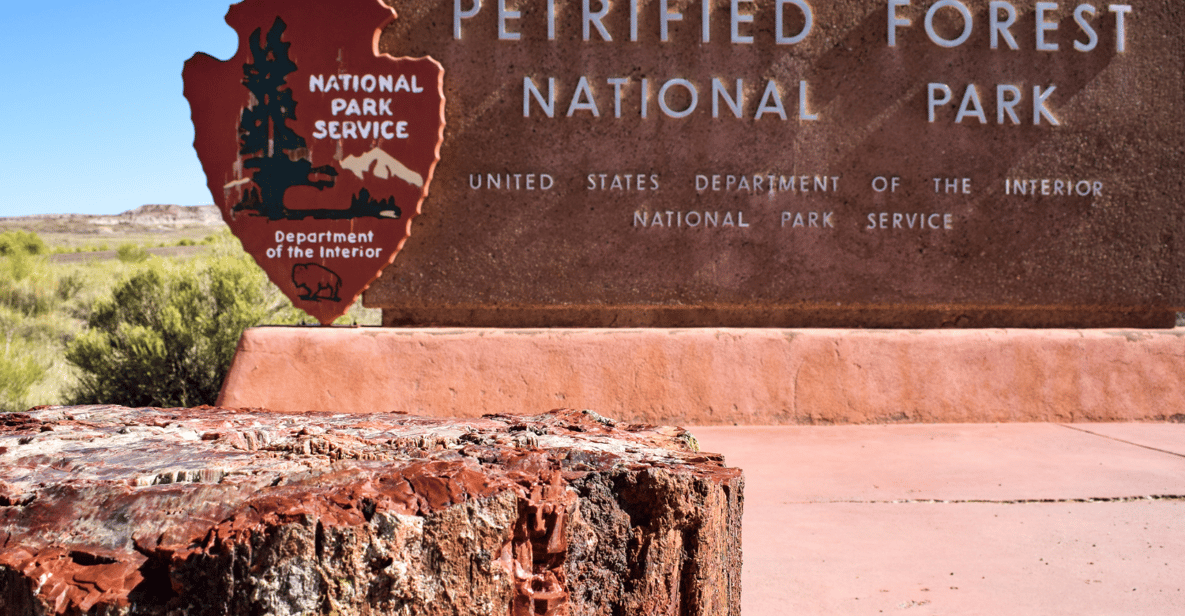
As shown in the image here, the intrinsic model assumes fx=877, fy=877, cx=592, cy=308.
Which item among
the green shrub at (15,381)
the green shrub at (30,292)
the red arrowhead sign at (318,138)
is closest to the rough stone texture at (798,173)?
the red arrowhead sign at (318,138)

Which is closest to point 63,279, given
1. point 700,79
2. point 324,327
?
point 324,327

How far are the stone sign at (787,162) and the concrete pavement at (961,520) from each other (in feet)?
3.05

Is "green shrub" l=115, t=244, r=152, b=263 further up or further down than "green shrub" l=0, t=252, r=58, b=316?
further up

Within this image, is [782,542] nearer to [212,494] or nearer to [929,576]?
[929,576]

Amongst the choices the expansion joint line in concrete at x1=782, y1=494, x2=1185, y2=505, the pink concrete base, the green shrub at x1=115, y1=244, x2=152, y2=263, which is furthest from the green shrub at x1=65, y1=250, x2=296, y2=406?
the green shrub at x1=115, y1=244, x2=152, y2=263

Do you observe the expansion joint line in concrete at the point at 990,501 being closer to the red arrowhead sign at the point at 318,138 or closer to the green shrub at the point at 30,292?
the red arrowhead sign at the point at 318,138

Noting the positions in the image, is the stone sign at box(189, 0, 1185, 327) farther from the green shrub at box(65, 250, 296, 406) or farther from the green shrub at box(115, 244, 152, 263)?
the green shrub at box(115, 244, 152, 263)

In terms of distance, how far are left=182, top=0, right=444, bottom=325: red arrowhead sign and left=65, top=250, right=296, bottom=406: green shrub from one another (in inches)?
97.8

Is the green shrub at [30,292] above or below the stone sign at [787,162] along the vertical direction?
below

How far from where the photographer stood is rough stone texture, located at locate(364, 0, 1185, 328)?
16.9 ft

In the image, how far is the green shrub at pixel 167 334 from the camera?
700 centimetres

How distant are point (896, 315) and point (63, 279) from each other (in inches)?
611

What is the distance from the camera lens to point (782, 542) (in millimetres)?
2916

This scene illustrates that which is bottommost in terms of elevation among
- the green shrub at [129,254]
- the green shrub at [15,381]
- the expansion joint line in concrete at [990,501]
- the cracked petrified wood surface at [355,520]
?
the expansion joint line in concrete at [990,501]
